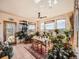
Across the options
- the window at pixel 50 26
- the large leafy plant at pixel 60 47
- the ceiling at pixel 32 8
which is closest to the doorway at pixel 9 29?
the ceiling at pixel 32 8

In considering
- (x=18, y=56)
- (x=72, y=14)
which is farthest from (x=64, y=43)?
(x=18, y=56)

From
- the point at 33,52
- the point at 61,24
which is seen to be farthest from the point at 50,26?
the point at 33,52

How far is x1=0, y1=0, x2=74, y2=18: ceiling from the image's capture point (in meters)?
2.35

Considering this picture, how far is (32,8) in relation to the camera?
2.45 metres

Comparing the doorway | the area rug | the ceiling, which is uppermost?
the ceiling

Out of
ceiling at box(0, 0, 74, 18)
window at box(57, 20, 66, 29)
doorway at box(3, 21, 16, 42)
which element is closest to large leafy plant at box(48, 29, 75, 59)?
window at box(57, 20, 66, 29)

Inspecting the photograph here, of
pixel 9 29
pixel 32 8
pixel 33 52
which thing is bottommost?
pixel 33 52

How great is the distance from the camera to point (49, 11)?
2.53 m

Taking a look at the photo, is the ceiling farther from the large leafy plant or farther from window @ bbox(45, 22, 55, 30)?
the large leafy plant

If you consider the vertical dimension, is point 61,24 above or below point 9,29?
above

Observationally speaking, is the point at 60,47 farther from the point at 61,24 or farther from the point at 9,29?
the point at 9,29

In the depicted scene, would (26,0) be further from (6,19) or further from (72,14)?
(72,14)

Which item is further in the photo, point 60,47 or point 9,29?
point 60,47

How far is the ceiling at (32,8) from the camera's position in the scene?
2.35 metres
